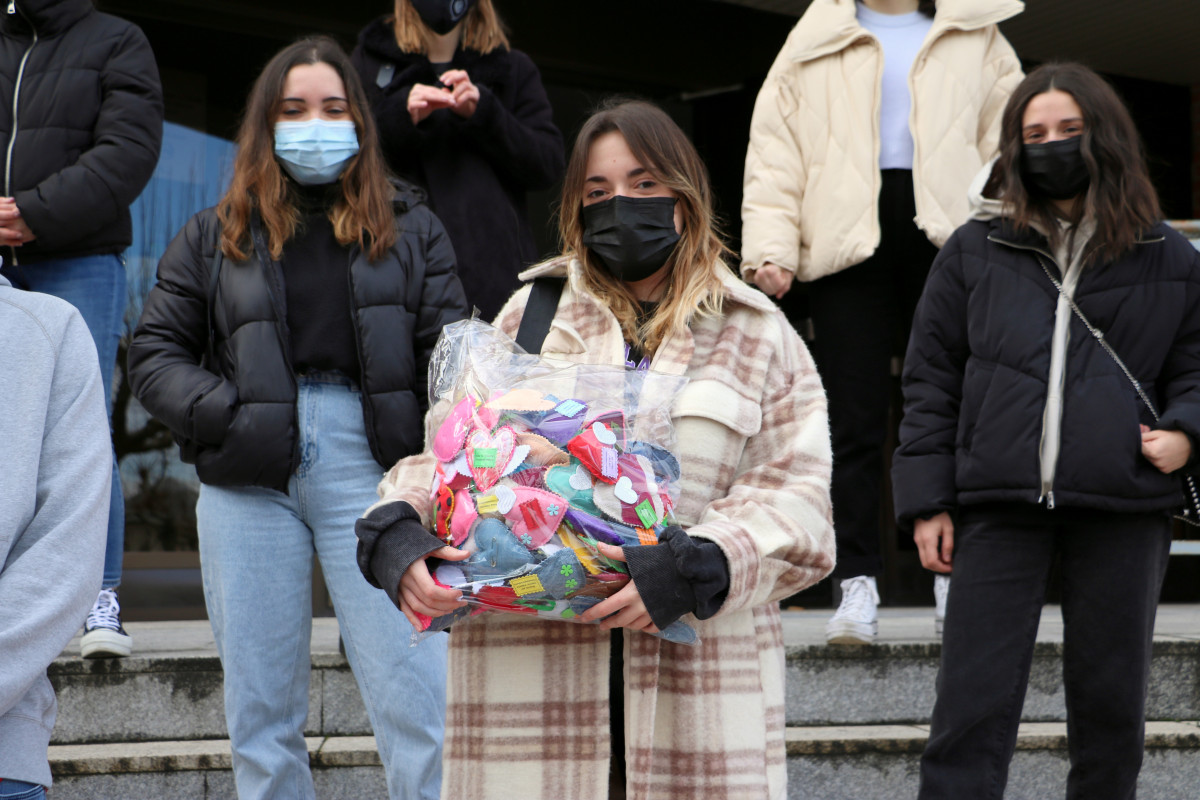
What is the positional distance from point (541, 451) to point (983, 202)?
1.74 m

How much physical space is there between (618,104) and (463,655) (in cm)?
112

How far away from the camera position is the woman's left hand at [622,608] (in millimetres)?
1890

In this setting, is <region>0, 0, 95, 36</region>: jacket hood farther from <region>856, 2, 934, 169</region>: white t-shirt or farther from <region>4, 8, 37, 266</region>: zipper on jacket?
<region>856, 2, 934, 169</region>: white t-shirt

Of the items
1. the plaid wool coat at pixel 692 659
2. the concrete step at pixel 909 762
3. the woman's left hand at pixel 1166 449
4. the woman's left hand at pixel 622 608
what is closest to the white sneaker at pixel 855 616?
the concrete step at pixel 909 762

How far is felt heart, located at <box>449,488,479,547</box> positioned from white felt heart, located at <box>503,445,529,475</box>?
0.28 ft

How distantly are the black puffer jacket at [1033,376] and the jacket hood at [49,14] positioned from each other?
2750mm

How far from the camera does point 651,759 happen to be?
210 centimetres

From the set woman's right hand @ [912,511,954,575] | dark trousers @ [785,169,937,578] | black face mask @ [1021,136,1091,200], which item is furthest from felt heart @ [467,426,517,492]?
dark trousers @ [785,169,937,578]

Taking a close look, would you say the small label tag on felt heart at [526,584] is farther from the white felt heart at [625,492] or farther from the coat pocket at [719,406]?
the coat pocket at [719,406]

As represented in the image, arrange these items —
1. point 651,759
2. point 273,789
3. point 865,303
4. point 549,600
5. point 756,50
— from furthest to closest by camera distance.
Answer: point 756,50 → point 865,303 → point 273,789 → point 651,759 → point 549,600

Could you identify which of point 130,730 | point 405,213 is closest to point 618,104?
point 405,213

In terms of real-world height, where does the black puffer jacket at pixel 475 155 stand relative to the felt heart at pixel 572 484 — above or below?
above

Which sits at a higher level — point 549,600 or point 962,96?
point 962,96

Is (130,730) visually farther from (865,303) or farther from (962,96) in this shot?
(962,96)
